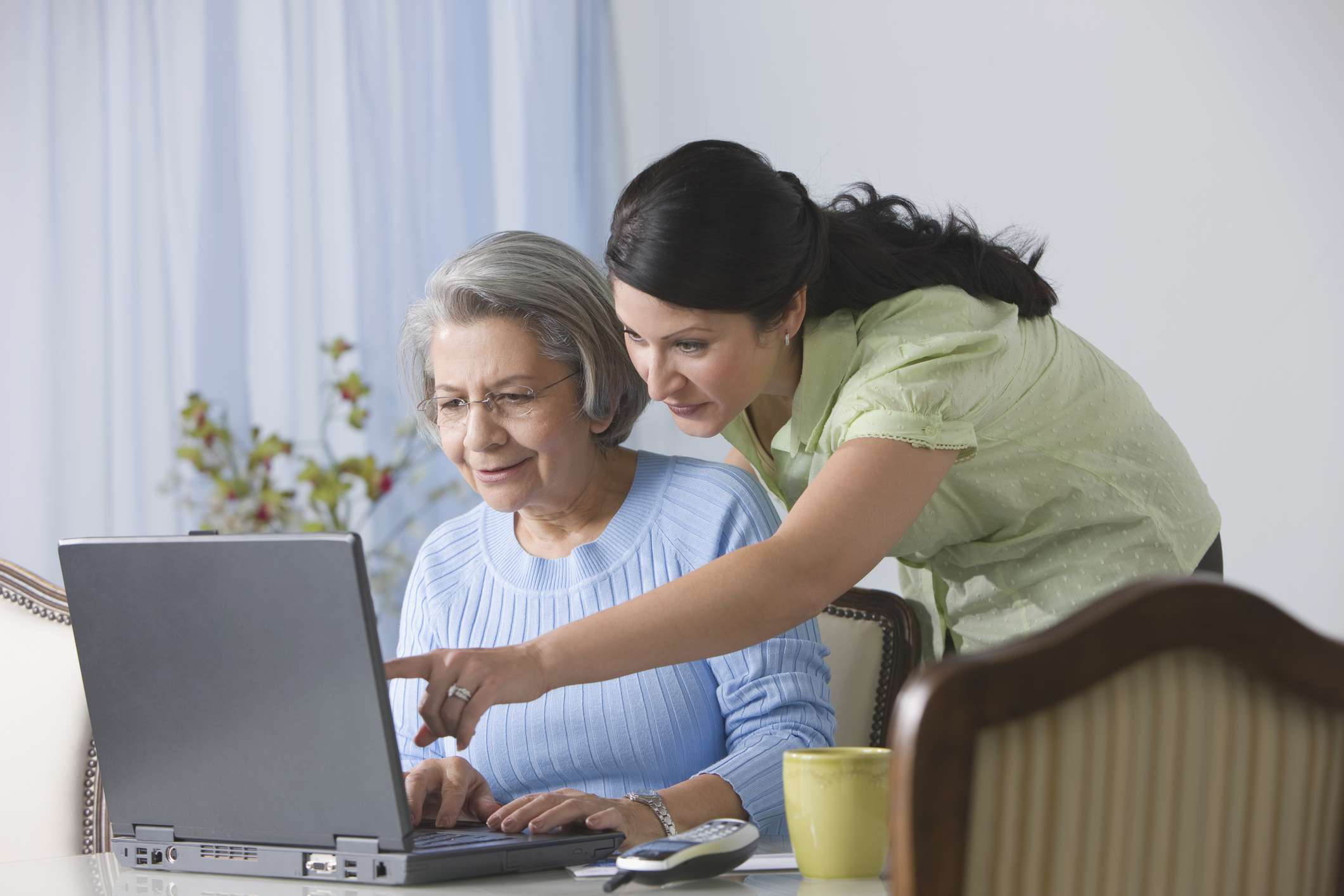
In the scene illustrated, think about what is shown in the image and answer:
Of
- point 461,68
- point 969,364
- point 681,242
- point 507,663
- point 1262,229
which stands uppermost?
point 461,68

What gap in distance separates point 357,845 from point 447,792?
0.96 ft

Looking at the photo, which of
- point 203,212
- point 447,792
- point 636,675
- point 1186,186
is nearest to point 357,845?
point 447,792

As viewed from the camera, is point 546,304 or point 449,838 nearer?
point 449,838

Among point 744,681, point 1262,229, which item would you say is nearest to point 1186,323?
point 1262,229

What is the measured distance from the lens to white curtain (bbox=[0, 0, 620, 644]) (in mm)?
2801

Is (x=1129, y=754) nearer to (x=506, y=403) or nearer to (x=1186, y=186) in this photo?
(x=506, y=403)

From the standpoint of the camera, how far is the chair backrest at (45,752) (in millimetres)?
1798

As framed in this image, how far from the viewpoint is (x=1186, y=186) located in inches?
85.4

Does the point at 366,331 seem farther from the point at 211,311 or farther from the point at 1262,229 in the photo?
the point at 1262,229

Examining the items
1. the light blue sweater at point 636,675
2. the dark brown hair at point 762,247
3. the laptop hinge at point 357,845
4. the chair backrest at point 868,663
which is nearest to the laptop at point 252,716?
the laptop hinge at point 357,845

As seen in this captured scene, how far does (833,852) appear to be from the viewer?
99 centimetres

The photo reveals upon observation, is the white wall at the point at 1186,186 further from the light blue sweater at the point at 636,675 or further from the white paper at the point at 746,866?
the white paper at the point at 746,866

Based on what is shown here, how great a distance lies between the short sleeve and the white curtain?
1891mm

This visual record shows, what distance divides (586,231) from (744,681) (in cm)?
222
